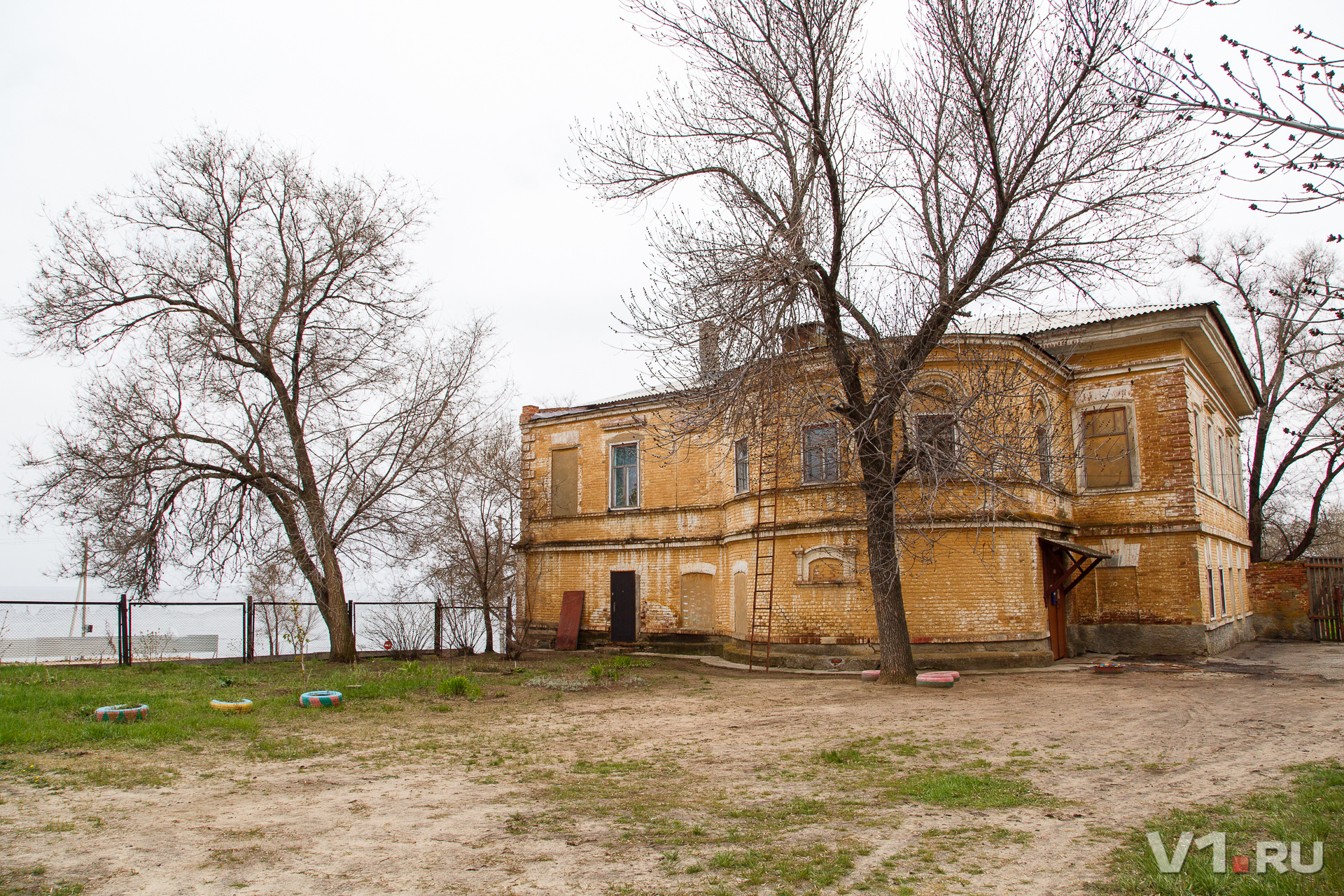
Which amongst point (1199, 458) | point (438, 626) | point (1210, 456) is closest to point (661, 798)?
point (438, 626)

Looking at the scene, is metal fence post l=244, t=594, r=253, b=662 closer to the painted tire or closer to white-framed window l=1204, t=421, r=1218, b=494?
the painted tire

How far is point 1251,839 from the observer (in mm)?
5066

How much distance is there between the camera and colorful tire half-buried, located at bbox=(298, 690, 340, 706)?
11438 millimetres

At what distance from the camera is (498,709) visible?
38.7ft

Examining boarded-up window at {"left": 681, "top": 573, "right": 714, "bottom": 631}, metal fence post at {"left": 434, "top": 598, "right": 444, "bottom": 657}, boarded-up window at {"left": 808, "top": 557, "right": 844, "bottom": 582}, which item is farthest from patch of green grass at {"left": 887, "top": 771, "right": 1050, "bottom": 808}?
metal fence post at {"left": 434, "top": 598, "right": 444, "bottom": 657}

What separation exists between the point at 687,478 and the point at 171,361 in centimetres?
1232

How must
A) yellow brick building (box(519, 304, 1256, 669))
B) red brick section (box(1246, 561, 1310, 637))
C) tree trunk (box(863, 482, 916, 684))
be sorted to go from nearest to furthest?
tree trunk (box(863, 482, 916, 684)) → yellow brick building (box(519, 304, 1256, 669)) → red brick section (box(1246, 561, 1310, 637))

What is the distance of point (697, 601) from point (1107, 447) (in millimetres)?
10715

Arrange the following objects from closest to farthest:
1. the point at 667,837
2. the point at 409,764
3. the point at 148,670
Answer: the point at 667,837
the point at 409,764
the point at 148,670

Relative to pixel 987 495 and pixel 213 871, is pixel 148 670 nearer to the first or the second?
pixel 213 871

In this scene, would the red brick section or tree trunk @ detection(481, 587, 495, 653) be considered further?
the red brick section

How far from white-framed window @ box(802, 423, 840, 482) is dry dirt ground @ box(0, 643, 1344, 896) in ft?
21.3

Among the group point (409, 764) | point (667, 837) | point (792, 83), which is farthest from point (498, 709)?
point (792, 83)

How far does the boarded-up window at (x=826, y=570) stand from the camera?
17.7 m
